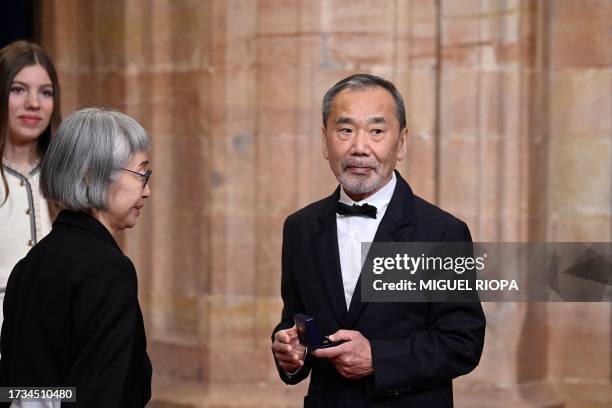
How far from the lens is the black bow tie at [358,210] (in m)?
2.97

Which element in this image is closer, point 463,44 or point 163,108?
point 463,44

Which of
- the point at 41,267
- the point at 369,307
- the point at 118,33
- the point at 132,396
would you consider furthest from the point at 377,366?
the point at 118,33

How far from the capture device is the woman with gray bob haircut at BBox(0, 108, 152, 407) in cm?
238

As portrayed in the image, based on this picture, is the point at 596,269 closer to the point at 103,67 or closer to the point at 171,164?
the point at 171,164

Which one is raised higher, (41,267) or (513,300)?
(41,267)

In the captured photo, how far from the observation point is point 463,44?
192 inches

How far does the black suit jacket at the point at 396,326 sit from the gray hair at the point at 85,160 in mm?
718

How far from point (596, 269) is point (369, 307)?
8.17 ft

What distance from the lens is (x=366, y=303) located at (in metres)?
2.88

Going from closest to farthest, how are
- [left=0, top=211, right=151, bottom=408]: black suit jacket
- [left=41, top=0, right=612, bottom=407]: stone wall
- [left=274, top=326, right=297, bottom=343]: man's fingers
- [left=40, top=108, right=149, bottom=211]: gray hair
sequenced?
[left=0, top=211, right=151, bottom=408]: black suit jacket, [left=40, top=108, right=149, bottom=211]: gray hair, [left=274, top=326, right=297, bottom=343]: man's fingers, [left=41, top=0, right=612, bottom=407]: stone wall

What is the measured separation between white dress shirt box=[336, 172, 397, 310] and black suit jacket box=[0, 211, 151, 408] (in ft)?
2.29

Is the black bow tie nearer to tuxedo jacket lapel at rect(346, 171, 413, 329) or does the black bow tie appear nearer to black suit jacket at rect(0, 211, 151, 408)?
tuxedo jacket lapel at rect(346, 171, 413, 329)

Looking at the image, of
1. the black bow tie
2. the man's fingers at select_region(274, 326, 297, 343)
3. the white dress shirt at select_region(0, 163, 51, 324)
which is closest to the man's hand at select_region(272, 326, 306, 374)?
the man's fingers at select_region(274, 326, 297, 343)

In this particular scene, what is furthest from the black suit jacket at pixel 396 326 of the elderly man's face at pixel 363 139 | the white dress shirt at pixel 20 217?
the white dress shirt at pixel 20 217
